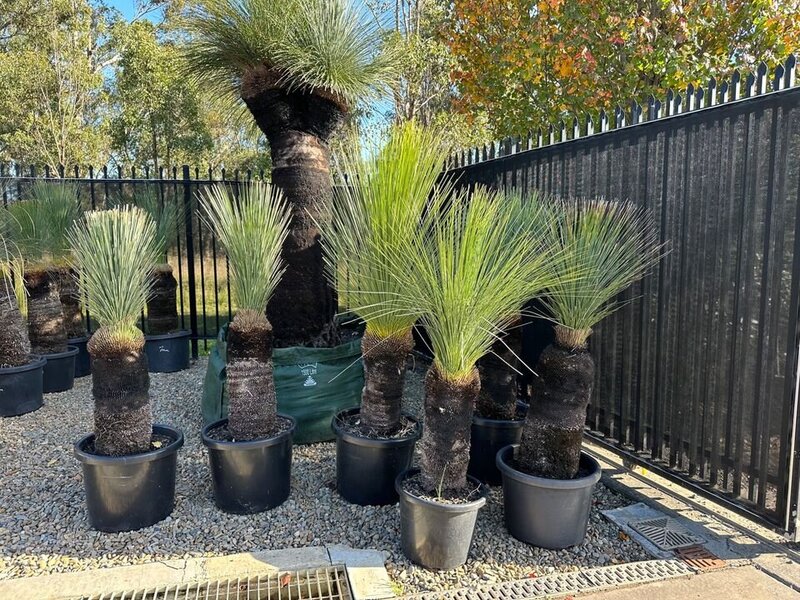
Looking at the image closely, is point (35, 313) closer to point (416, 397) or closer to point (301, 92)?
point (301, 92)

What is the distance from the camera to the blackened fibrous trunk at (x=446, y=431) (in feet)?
8.37

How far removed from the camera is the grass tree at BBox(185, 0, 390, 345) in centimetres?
394

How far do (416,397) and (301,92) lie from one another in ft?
9.10

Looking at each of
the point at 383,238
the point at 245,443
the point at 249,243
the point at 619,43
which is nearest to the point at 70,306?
the point at 249,243

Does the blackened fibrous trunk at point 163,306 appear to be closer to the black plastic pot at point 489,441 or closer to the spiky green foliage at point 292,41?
the spiky green foliage at point 292,41

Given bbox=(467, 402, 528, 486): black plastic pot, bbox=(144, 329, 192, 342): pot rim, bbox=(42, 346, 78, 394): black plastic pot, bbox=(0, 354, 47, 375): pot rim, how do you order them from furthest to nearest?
bbox=(144, 329, 192, 342): pot rim → bbox=(42, 346, 78, 394): black plastic pot → bbox=(0, 354, 47, 375): pot rim → bbox=(467, 402, 528, 486): black plastic pot

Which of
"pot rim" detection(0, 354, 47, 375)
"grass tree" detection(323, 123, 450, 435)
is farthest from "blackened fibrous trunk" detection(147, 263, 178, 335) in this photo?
"grass tree" detection(323, 123, 450, 435)

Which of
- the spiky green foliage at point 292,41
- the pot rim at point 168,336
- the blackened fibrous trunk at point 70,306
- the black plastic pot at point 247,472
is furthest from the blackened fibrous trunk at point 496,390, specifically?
the blackened fibrous trunk at point 70,306

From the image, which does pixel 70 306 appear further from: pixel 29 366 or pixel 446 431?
pixel 446 431

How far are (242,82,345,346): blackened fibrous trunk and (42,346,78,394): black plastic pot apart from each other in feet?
7.63

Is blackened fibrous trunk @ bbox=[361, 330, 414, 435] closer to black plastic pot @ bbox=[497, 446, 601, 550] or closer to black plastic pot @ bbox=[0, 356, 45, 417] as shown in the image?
black plastic pot @ bbox=[497, 446, 601, 550]

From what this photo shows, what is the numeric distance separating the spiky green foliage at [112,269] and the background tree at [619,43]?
4.36m

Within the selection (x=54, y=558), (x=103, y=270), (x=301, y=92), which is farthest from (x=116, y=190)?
(x=54, y=558)

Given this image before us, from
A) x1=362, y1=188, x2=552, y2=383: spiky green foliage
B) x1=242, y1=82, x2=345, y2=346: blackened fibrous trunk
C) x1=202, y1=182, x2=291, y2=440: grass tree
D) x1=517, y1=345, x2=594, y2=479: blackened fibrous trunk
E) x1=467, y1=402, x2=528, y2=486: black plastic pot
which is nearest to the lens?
x1=362, y1=188, x2=552, y2=383: spiky green foliage
